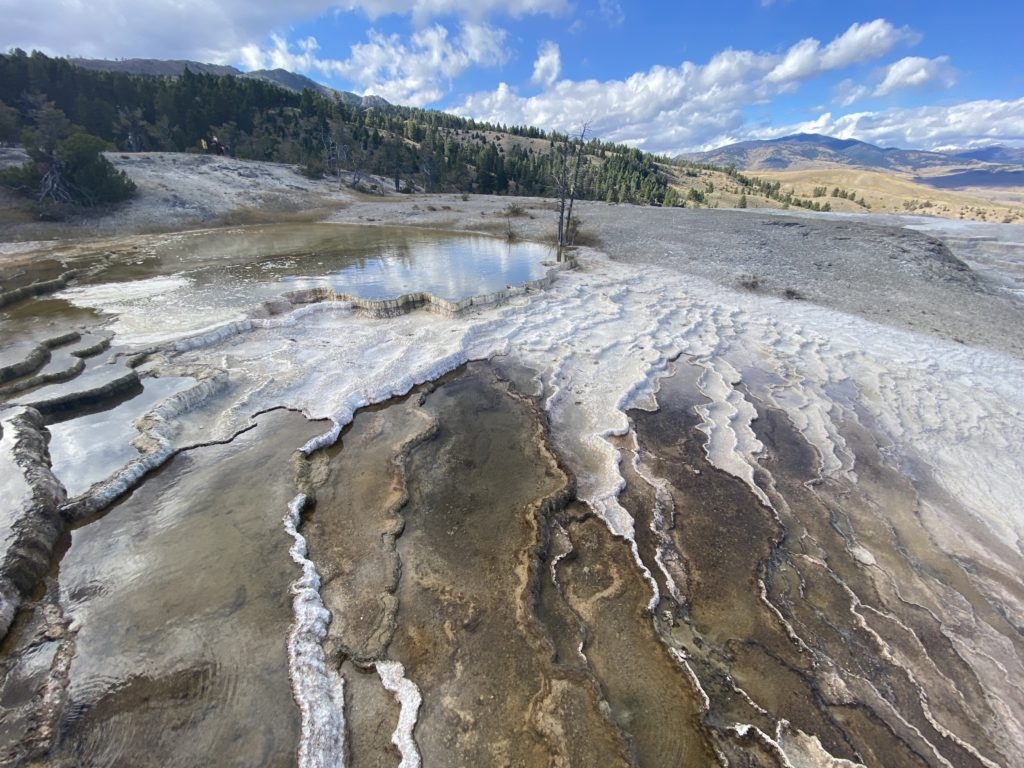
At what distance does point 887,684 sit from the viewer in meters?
4.94

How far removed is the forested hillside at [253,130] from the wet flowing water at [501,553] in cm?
3692

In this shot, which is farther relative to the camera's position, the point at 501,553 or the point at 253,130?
the point at 253,130

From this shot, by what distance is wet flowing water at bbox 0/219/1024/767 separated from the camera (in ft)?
14.8

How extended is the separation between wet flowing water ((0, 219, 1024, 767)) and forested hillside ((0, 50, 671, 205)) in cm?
3692

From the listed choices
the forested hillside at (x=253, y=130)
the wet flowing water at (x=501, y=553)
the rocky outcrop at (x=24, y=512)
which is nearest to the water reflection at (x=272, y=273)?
the wet flowing water at (x=501, y=553)

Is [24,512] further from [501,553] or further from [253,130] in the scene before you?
[253,130]

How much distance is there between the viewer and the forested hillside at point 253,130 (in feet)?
145

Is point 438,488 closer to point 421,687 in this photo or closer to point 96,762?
point 421,687

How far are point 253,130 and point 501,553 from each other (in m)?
68.4

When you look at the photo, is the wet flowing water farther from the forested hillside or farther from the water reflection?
the forested hillside

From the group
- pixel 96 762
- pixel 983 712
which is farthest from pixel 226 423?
pixel 983 712

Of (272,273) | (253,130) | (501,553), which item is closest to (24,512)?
(501,553)

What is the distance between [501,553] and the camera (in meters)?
6.46

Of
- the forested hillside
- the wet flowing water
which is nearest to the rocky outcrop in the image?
the wet flowing water
